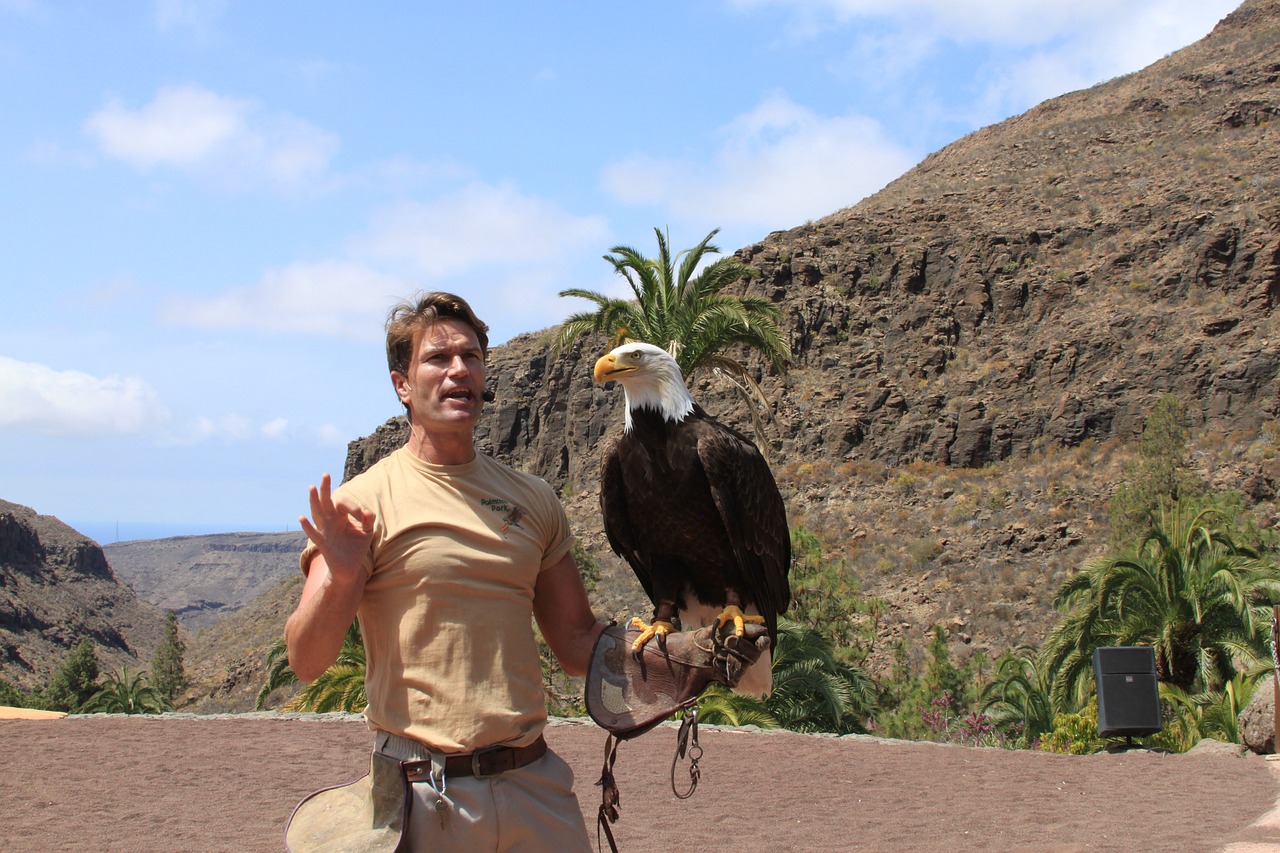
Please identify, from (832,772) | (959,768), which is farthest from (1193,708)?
(832,772)

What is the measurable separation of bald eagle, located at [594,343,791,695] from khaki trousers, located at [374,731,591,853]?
1.45 metres

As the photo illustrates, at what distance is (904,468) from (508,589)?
4385cm

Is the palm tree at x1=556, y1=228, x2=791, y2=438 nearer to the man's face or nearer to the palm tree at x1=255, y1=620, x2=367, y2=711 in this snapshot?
the palm tree at x1=255, y1=620, x2=367, y2=711

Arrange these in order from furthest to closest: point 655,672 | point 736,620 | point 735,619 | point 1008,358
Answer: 1. point 1008,358
2. point 735,619
3. point 736,620
4. point 655,672

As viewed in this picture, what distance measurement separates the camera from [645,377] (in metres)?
4.73

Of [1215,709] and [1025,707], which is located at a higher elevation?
[1215,709]

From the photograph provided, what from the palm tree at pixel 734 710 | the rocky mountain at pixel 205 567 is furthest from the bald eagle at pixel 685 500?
the rocky mountain at pixel 205 567

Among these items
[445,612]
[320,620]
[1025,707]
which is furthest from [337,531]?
[1025,707]

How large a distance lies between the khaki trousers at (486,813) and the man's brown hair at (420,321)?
1.10 m

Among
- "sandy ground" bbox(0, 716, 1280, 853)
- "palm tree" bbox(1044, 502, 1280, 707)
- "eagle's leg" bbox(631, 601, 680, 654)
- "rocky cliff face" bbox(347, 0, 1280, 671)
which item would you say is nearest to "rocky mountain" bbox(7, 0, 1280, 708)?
"rocky cliff face" bbox(347, 0, 1280, 671)

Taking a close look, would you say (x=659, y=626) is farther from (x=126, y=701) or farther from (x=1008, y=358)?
(x=1008, y=358)

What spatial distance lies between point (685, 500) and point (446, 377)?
179 cm

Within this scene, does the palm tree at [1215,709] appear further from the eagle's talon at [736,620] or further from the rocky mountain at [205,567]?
the rocky mountain at [205,567]

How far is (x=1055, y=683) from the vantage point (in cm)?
1608
